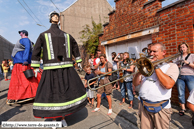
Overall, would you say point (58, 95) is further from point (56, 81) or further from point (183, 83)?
point (183, 83)

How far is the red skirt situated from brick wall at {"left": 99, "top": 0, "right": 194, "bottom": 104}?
4487mm

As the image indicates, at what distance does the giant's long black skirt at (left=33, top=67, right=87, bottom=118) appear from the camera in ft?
8.89

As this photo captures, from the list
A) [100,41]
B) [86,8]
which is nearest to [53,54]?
[100,41]

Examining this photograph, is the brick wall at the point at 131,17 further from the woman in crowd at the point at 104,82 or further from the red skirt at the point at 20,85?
the red skirt at the point at 20,85

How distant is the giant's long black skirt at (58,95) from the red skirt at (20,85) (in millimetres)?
2114

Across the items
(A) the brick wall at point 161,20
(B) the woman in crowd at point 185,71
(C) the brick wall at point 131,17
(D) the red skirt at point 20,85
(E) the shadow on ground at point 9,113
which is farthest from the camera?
(C) the brick wall at point 131,17

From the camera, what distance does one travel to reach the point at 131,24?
5.75 meters

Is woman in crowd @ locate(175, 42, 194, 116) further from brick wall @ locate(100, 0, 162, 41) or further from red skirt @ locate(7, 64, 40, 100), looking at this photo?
red skirt @ locate(7, 64, 40, 100)

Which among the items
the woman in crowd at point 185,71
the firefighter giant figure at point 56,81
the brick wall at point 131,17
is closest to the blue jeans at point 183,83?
the woman in crowd at point 185,71

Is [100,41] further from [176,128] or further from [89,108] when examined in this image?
[176,128]

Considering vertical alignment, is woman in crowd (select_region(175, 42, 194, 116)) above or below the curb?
above

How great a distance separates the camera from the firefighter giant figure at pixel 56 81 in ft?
8.95

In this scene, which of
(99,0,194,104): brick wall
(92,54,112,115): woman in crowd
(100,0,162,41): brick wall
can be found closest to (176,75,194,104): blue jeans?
(99,0,194,104): brick wall

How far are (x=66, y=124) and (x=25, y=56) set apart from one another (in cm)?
287
